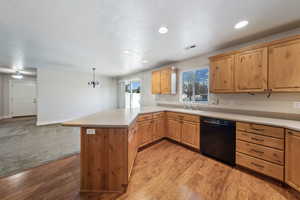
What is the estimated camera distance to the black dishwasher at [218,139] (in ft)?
6.95

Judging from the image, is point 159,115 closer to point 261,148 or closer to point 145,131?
point 145,131

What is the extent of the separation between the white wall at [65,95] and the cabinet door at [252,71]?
21.6ft

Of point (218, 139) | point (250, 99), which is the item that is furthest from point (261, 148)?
point (250, 99)

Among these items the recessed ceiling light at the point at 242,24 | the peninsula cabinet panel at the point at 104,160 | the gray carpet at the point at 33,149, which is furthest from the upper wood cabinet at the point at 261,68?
the gray carpet at the point at 33,149

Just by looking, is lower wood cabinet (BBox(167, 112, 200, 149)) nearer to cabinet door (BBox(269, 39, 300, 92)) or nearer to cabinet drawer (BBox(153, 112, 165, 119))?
cabinet drawer (BBox(153, 112, 165, 119))

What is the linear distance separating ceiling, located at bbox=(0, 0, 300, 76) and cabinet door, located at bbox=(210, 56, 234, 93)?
0.44 meters

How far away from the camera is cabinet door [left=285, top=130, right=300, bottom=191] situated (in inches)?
58.5

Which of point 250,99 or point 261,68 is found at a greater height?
point 261,68

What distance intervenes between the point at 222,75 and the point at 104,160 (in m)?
2.89

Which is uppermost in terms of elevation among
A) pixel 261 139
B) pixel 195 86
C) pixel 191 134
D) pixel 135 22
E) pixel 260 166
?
pixel 135 22

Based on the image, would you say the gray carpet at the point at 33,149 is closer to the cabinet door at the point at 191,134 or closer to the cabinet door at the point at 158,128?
the cabinet door at the point at 158,128

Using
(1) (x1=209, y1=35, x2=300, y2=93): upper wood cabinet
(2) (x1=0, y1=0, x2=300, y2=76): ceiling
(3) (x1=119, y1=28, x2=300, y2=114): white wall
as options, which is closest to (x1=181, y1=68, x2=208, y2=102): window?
(3) (x1=119, y1=28, x2=300, y2=114): white wall

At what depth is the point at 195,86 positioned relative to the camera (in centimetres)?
351

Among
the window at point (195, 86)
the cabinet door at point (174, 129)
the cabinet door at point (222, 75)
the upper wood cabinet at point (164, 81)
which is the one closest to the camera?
the cabinet door at point (222, 75)
